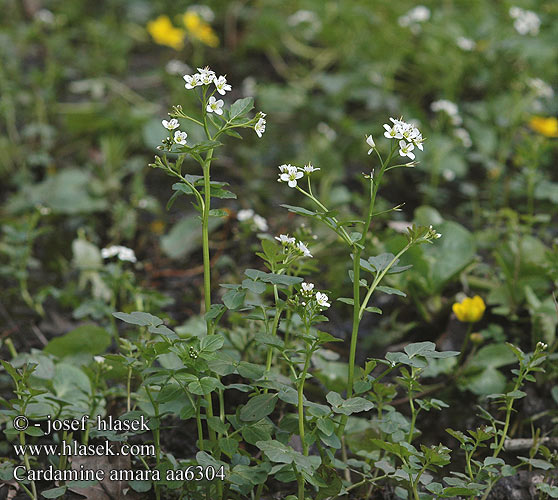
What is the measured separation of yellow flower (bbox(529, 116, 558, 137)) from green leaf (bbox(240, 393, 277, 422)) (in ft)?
6.61

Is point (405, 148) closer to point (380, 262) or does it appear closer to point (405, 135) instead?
point (405, 135)

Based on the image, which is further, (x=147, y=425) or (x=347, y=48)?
(x=347, y=48)

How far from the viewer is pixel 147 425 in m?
1.29

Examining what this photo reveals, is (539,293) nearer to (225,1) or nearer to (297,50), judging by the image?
(297,50)

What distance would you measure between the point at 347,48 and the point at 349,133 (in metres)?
0.56

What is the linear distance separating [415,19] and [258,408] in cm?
233

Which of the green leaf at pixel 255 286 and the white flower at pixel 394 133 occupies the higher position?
the white flower at pixel 394 133

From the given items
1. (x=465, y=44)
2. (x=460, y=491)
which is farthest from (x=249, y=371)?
(x=465, y=44)

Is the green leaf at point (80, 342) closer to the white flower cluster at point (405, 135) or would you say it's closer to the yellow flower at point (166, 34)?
the white flower cluster at point (405, 135)

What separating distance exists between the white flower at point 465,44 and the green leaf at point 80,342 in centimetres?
203

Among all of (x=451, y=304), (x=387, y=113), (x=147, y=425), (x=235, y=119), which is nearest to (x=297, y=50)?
(x=387, y=113)

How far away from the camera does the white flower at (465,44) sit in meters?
2.85

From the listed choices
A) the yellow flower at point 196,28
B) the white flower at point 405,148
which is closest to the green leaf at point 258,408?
the white flower at point 405,148

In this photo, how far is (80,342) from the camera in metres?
1.74
